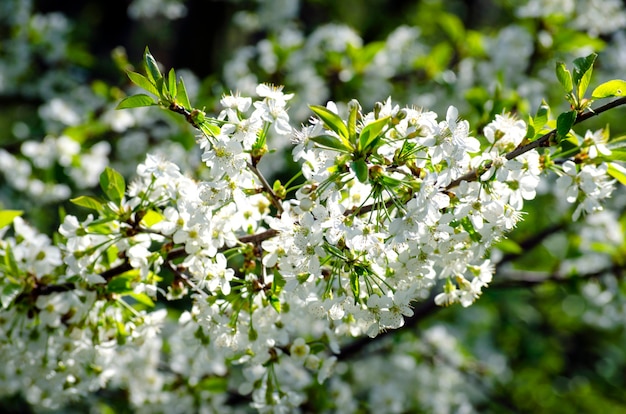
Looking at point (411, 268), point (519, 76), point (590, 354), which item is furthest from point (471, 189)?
point (590, 354)

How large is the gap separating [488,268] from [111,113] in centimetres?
360

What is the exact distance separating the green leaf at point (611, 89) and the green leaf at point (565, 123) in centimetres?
15

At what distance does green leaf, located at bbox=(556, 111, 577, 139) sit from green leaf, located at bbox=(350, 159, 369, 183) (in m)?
0.64

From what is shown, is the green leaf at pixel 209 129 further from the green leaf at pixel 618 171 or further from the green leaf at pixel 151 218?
the green leaf at pixel 618 171

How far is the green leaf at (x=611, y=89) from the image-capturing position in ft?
6.15

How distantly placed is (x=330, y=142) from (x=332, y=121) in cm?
6

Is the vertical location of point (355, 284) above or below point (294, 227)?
below

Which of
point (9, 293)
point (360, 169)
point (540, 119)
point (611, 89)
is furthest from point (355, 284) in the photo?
point (9, 293)

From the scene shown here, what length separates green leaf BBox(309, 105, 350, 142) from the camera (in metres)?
1.63

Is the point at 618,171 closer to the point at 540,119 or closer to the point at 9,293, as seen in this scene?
the point at 540,119

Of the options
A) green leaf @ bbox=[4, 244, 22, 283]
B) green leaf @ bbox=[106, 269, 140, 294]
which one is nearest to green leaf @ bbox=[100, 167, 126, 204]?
green leaf @ bbox=[106, 269, 140, 294]

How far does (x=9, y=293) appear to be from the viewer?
233 centimetres

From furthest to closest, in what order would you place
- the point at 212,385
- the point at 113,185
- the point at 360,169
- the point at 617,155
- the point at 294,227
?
the point at 212,385
the point at 113,185
the point at 617,155
the point at 294,227
the point at 360,169

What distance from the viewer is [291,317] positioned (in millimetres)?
2268
